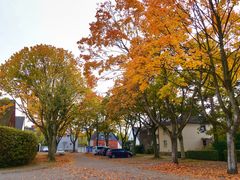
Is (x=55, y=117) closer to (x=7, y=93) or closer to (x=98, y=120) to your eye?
(x=7, y=93)

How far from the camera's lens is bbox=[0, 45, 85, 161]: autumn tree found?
1104 inches

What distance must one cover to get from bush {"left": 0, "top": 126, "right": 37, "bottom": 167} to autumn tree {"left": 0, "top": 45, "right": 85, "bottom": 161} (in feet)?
20.7

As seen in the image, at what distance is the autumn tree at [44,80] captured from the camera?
1104 inches

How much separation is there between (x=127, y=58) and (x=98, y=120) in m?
38.7

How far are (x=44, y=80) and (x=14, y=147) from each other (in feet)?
30.0

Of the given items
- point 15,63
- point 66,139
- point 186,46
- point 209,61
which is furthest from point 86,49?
point 66,139

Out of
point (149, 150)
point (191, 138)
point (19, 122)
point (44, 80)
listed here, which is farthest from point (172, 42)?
point (19, 122)

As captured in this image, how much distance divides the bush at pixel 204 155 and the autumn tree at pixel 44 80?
1596cm

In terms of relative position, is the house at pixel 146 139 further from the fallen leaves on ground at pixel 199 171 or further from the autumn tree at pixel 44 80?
the fallen leaves on ground at pixel 199 171

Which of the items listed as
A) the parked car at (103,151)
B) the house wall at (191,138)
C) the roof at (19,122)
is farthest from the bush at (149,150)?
the roof at (19,122)

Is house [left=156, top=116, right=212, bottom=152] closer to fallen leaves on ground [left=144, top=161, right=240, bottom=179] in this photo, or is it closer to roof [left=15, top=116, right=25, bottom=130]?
fallen leaves on ground [left=144, top=161, right=240, bottom=179]

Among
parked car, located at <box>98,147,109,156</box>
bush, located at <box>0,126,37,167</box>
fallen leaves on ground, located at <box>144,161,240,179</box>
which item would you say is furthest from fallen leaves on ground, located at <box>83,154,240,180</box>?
parked car, located at <box>98,147,109,156</box>

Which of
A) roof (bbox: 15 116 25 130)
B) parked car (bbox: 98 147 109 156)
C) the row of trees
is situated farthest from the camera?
roof (bbox: 15 116 25 130)

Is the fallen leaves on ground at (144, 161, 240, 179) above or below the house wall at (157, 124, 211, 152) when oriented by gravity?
below
